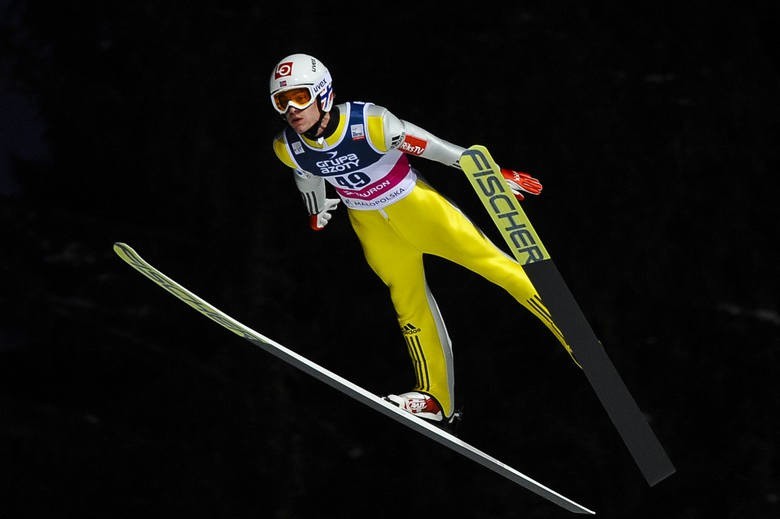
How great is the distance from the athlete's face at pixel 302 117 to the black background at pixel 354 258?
1156 mm

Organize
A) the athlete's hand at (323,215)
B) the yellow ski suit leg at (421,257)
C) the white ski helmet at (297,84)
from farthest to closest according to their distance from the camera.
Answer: the athlete's hand at (323,215) < the yellow ski suit leg at (421,257) < the white ski helmet at (297,84)

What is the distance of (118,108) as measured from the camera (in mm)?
6051

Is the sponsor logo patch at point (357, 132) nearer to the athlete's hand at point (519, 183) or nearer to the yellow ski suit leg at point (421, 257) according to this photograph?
the yellow ski suit leg at point (421, 257)

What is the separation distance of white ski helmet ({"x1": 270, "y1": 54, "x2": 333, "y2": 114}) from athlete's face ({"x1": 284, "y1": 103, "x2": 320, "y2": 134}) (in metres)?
0.02

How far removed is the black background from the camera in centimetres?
591

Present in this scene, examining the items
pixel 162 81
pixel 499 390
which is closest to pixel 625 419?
pixel 499 390

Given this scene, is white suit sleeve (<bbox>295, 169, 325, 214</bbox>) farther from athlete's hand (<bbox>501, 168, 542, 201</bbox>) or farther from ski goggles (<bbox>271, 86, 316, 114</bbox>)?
athlete's hand (<bbox>501, 168, 542, 201</bbox>)

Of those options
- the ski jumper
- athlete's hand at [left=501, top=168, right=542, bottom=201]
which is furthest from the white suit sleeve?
athlete's hand at [left=501, top=168, right=542, bottom=201]

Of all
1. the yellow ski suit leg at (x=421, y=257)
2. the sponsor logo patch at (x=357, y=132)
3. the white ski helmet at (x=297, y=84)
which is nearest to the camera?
the white ski helmet at (x=297, y=84)

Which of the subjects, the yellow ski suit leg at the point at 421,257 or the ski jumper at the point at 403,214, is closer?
the ski jumper at the point at 403,214

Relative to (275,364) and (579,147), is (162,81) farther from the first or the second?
(579,147)

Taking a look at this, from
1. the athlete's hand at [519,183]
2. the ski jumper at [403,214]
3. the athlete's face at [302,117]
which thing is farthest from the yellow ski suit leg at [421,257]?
the athlete's face at [302,117]

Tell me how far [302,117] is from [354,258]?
1407mm

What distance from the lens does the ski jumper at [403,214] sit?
472 cm
